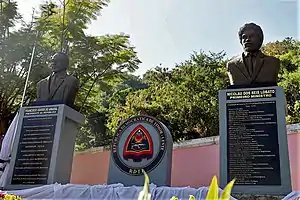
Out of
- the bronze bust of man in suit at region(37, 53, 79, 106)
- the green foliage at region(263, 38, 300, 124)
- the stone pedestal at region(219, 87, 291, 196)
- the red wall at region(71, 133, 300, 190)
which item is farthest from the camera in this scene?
the green foliage at region(263, 38, 300, 124)

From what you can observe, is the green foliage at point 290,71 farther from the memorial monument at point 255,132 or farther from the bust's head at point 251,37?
the memorial monument at point 255,132

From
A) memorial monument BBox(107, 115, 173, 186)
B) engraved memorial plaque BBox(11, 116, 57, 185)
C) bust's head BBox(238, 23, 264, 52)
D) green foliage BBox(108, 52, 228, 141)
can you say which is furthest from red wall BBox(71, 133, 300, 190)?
green foliage BBox(108, 52, 228, 141)

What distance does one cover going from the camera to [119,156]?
12.1 ft

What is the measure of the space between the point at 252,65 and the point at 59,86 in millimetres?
1957

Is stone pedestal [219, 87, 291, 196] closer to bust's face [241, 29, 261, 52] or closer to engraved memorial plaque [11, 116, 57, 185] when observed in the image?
bust's face [241, 29, 261, 52]

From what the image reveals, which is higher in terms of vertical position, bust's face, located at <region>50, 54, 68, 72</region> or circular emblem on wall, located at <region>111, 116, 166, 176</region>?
bust's face, located at <region>50, 54, 68, 72</region>

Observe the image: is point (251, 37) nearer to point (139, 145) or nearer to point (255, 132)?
point (255, 132)

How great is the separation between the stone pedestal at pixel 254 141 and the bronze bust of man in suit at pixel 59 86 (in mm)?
1580

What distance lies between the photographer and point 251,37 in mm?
3398

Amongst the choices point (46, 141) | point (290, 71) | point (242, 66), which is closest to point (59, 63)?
point (46, 141)

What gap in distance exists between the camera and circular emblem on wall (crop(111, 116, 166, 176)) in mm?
3551

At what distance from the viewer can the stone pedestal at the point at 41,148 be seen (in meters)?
3.51

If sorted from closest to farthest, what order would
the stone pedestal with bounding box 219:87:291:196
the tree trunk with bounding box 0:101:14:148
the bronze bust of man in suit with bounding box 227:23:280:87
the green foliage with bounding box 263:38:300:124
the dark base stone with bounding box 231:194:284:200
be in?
the dark base stone with bounding box 231:194:284:200 < the stone pedestal with bounding box 219:87:291:196 < the bronze bust of man in suit with bounding box 227:23:280:87 < the green foliage with bounding box 263:38:300:124 < the tree trunk with bounding box 0:101:14:148

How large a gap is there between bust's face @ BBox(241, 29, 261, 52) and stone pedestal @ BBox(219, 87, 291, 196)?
1.59ft
